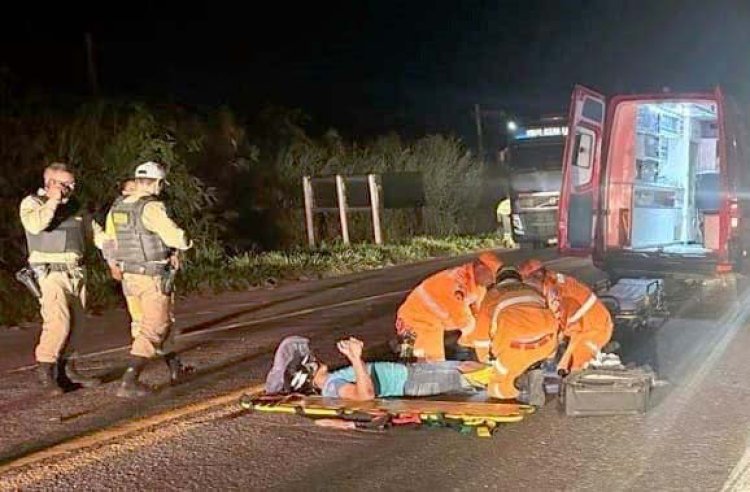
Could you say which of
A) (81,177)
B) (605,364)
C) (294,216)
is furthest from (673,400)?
(294,216)

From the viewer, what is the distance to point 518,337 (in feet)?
21.6

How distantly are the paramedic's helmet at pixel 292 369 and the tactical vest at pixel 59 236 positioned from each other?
1.82 meters

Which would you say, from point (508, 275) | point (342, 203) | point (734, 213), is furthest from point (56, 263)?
point (342, 203)

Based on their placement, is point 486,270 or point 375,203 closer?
point 486,270

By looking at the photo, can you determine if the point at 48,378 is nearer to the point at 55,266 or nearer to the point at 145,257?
the point at 55,266

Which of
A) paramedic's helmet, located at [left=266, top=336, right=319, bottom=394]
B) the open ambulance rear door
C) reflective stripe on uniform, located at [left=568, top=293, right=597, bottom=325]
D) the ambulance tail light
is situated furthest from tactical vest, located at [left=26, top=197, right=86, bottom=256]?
the ambulance tail light

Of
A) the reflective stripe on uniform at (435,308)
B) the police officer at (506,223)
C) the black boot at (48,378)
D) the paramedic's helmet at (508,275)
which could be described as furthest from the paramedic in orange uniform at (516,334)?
the police officer at (506,223)

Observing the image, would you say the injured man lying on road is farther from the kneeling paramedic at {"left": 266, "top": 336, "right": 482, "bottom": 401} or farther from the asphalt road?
the asphalt road

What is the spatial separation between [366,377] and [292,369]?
0.59 m

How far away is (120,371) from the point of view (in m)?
8.86

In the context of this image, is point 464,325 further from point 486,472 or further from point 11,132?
point 11,132

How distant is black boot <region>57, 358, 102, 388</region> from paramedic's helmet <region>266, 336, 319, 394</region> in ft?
5.54

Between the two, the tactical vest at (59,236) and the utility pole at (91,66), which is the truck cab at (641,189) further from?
the utility pole at (91,66)

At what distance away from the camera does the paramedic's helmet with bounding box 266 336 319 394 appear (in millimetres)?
7168
